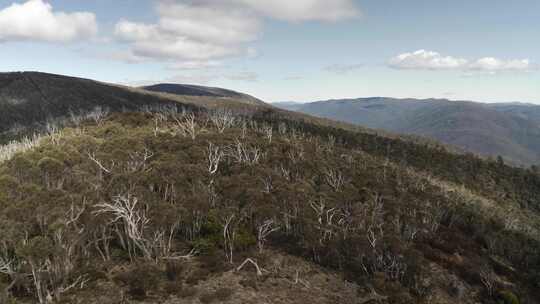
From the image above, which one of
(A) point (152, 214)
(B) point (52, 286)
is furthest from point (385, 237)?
(B) point (52, 286)

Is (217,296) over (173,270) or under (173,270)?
under

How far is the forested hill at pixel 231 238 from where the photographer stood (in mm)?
35281

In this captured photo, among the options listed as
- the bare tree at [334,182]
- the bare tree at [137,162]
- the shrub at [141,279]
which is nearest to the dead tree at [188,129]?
the bare tree at [137,162]

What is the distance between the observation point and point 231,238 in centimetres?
4606

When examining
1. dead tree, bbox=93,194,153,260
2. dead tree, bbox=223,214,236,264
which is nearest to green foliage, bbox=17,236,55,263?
dead tree, bbox=93,194,153,260

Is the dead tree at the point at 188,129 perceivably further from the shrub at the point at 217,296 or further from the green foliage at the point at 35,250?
the shrub at the point at 217,296

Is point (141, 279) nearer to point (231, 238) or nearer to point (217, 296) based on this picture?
point (217, 296)

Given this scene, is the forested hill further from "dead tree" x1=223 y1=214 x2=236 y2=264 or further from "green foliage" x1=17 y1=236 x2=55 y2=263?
"dead tree" x1=223 y1=214 x2=236 y2=264

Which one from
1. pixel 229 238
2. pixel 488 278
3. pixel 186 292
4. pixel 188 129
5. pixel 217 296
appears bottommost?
pixel 488 278

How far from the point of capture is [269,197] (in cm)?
5506

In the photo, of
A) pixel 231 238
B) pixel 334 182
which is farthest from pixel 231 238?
pixel 334 182

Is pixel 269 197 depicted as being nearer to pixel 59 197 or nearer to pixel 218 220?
pixel 218 220

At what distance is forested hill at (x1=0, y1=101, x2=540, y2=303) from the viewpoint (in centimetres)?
3528

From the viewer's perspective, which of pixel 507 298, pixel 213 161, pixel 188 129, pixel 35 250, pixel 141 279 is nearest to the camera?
pixel 35 250
